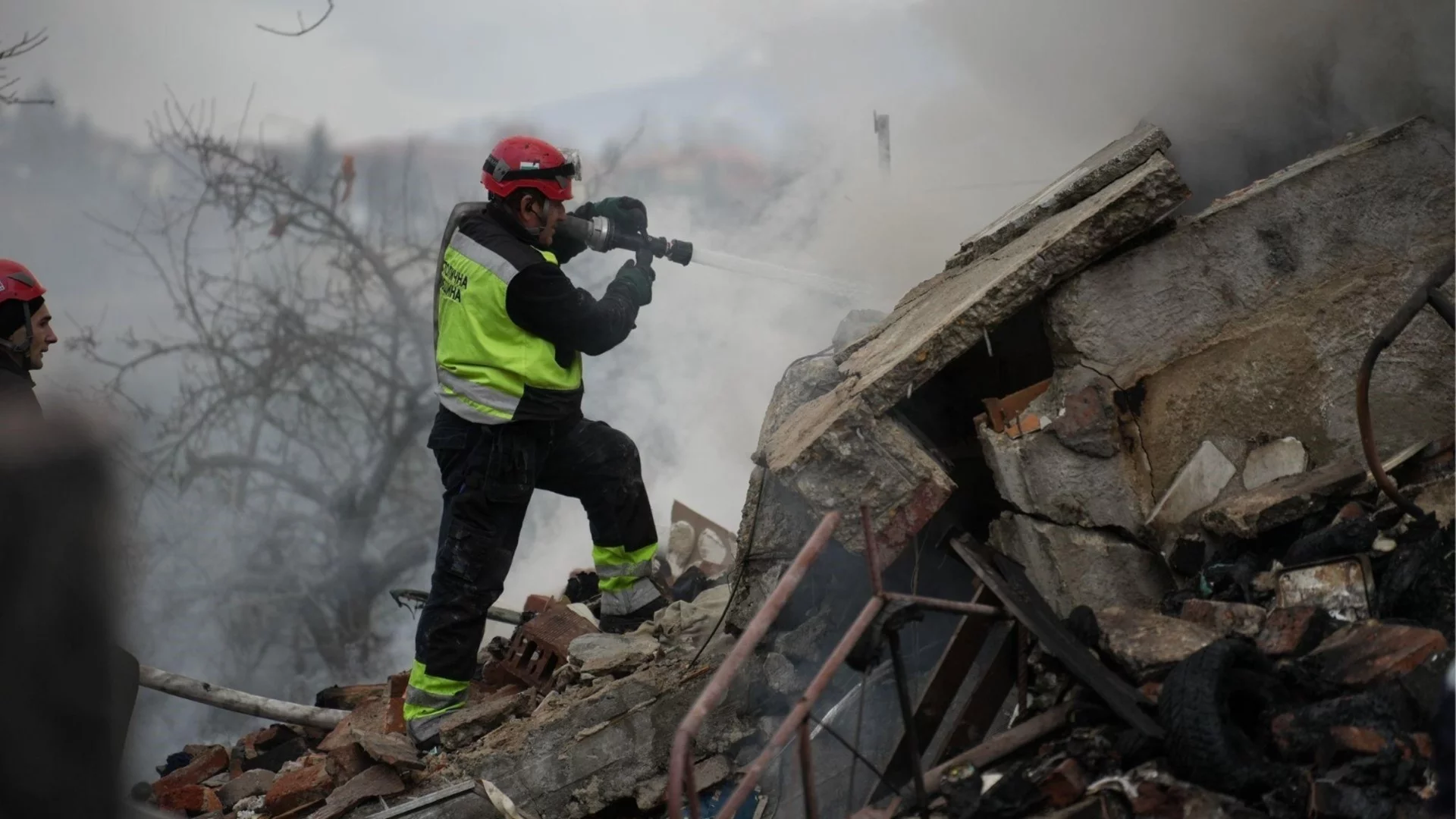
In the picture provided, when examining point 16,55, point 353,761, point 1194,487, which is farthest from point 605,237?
point 16,55

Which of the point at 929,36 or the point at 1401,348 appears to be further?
the point at 929,36

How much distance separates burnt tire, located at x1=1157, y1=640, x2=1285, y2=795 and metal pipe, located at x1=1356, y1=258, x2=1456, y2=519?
2.10ft

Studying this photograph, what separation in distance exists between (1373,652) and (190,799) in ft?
16.3

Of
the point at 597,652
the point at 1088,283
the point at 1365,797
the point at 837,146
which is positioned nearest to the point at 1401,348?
the point at 1088,283

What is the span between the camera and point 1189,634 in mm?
3209

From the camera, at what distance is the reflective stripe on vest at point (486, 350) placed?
185 inches

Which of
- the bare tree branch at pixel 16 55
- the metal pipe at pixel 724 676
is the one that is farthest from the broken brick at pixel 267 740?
the bare tree branch at pixel 16 55

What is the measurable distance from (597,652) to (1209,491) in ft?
8.14

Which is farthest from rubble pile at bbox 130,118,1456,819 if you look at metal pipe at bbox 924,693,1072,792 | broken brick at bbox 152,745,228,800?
broken brick at bbox 152,745,228,800

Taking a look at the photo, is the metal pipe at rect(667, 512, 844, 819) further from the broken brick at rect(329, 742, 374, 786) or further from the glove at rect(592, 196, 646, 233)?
the glove at rect(592, 196, 646, 233)

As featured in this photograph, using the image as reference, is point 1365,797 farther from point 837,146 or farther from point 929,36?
point 837,146

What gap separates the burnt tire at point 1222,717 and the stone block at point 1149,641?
0.17 metres

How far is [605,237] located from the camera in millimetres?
5406

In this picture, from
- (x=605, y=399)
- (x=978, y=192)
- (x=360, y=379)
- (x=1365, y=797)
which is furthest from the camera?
(x=360, y=379)
